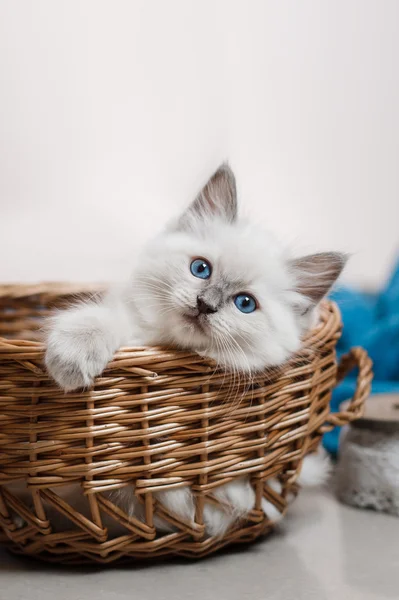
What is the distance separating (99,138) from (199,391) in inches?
62.4

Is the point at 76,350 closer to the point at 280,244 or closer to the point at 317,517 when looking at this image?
the point at 280,244

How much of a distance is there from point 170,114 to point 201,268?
1.40 m

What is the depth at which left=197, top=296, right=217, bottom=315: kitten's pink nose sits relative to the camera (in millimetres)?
1195

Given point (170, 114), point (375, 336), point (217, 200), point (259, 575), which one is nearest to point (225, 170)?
point (217, 200)

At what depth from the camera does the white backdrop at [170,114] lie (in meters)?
2.40

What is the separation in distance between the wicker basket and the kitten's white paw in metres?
0.02

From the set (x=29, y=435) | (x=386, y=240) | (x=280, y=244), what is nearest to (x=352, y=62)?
(x=386, y=240)

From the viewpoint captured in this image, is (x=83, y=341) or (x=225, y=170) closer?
(x=83, y=341)

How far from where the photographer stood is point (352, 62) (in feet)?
8.93

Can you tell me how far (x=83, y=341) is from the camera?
44.1 inches

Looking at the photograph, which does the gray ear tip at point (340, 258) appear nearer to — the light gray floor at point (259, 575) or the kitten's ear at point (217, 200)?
the kitten's ear at point (217, 200)

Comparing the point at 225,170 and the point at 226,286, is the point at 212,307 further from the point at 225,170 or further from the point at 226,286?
the point at 225,170

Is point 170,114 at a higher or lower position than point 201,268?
higher

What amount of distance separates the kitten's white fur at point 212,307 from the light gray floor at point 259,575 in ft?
0.33
